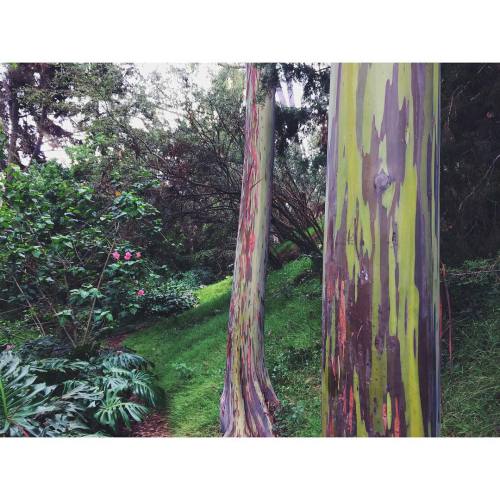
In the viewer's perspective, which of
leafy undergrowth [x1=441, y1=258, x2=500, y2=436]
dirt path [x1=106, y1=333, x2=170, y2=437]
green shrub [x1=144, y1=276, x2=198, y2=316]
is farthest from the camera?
green shrub [x1=144, y1=276, x2=198, y2=316]

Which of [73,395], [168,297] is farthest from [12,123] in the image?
[73,395]

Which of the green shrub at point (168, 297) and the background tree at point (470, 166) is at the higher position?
the background tree at point (470, 166)

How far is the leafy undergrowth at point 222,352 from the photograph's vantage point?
2.72 meters

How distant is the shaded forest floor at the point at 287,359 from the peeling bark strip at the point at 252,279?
160 mm

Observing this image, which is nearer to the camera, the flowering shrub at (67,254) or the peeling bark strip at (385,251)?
the peeling bark strip at (385,251)

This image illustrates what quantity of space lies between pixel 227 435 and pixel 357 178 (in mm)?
2204

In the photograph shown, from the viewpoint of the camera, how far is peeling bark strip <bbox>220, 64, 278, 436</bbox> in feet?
8.87

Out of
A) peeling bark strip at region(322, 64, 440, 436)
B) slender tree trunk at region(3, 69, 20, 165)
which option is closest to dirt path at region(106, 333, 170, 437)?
peeling bark strip at region(322, 64, 440, 436)

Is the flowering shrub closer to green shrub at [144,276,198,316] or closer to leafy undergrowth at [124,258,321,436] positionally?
green shrub at [144,276,198,316]

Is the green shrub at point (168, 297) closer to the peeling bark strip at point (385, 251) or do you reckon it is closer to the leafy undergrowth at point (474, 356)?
the leafy undergrowth at point (474, 356)

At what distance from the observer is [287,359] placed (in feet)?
10.1

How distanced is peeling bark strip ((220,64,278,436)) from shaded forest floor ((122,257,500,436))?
16 centimetres

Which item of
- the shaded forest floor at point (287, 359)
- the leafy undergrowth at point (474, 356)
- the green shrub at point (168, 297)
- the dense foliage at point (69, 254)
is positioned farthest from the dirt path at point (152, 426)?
the leafy undergrowth at point (474, 356)
